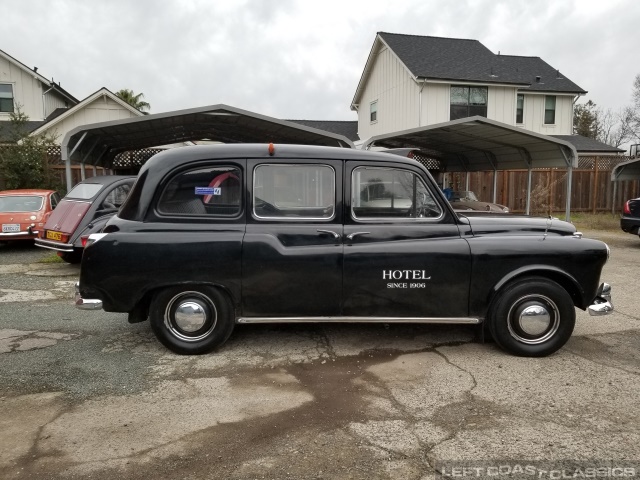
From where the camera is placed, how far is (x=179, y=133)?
564 inches

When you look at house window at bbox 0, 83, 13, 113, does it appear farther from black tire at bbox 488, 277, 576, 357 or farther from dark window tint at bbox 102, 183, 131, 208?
black tire at bbox 488, 277, 576, 357

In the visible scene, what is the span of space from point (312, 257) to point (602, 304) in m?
2.83

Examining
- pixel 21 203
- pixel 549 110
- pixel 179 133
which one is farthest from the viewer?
pixel 549 110

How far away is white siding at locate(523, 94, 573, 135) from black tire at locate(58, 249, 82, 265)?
2132 centimetres

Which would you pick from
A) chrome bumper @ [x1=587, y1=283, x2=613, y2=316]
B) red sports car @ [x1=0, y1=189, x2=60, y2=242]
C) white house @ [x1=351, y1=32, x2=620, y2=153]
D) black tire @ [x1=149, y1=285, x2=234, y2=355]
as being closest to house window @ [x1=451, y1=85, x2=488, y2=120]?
white house @ [x1=351, y1=32, x2=620, y2=153]

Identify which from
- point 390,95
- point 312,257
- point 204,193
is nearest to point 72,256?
point 204,193

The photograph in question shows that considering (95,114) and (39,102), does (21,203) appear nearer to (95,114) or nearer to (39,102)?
(95,114)

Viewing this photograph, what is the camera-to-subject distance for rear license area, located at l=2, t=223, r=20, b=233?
1104 centimetres

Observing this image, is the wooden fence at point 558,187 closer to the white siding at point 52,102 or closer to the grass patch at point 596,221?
the grass patch at point 596,221

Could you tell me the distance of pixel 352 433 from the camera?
331cm

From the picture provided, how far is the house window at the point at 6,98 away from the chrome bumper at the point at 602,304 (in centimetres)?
2395

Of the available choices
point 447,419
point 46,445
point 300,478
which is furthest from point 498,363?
point 46,445

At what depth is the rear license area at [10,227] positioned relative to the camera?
11.0 meters

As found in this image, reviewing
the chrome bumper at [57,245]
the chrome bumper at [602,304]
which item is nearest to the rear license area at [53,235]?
the chrome bumper at [57,245]
